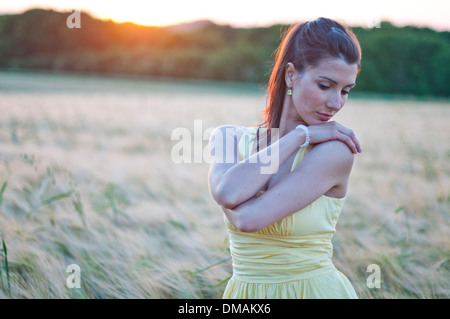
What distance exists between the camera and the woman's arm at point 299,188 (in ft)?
4.10

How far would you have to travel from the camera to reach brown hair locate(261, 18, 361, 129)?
4.34 ft

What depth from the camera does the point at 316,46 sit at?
4.40 feet

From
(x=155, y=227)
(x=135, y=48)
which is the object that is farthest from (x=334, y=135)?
(x=135, y=48)

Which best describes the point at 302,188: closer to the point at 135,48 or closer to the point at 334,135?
the point at 334,135

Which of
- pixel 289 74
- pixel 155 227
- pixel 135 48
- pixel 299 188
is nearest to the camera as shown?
pixel 299 188

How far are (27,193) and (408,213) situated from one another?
271cm

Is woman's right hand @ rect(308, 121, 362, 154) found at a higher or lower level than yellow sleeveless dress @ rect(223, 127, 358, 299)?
higher

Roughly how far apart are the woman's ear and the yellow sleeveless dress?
25 cm

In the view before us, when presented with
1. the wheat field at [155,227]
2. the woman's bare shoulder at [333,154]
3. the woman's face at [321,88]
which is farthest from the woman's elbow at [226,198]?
the wheat field at [155,227]

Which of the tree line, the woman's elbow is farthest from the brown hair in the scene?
the tree line

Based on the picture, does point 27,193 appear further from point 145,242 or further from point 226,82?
point 226,82

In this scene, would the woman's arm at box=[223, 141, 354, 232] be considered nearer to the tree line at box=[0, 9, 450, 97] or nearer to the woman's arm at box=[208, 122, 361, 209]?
the woman's arm at box=[208, 122, 361, 209]

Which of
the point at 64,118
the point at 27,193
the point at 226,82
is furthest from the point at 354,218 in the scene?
the point at 226,82

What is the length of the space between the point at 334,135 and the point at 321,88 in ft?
0.52
